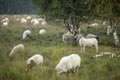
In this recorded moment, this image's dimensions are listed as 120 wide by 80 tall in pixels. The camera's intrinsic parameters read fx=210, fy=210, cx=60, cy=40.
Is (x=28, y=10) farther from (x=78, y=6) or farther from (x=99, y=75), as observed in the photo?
(x=99, y=75)

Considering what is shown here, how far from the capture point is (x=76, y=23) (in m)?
24.7

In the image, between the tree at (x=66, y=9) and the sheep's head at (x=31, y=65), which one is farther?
the tree at (x=66, y=9)

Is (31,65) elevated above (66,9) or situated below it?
below

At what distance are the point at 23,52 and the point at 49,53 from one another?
2230mm

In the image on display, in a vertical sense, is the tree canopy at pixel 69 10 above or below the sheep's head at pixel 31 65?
above

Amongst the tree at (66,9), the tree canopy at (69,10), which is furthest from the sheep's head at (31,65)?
the tree at (66,9)

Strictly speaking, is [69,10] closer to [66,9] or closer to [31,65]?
[66,9]

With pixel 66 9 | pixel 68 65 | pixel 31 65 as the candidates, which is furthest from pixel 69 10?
pixel 68 65

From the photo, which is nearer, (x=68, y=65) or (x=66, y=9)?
(x=68, y=65)

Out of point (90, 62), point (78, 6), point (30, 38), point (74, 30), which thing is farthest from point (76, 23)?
point (90, 62)

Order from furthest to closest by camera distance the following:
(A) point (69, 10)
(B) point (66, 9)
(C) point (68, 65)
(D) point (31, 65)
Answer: (A) point (69, 10)
(B) point (66, 9)
(D) point (31, 65)
(C) point (68, 65)

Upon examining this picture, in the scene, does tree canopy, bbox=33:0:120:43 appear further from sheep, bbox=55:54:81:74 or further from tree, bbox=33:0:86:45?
sheep, bbox=55:54:81:74

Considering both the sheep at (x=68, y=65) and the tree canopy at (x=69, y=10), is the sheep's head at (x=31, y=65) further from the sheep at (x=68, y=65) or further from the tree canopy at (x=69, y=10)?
the tree canopy at (x=69, y=10)

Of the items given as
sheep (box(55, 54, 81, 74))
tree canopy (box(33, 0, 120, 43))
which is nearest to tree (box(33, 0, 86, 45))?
tree canopy (box(33, 0, 120, 43))
